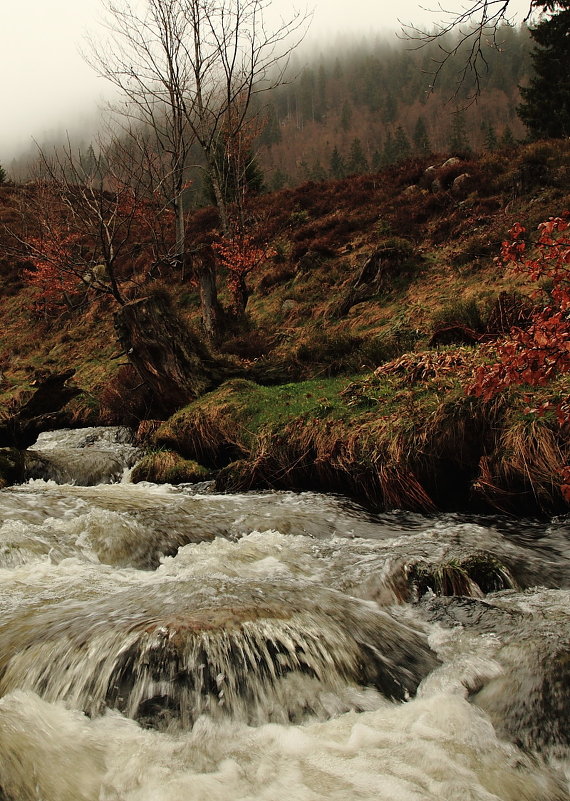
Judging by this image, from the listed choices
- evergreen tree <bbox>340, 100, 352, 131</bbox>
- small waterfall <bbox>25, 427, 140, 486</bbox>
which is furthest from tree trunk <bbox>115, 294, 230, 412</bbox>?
evergreen tree <bbox>340, 100, 352, 131</bbox>

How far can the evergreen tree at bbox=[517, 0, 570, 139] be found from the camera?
25266 mm

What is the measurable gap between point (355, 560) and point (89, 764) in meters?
2.71

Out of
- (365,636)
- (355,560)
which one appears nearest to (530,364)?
(365,636)

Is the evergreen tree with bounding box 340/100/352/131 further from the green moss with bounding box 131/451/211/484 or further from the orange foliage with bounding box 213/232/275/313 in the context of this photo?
the green moss with bounding box 131/451/211/484

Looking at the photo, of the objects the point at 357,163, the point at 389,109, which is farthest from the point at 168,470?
the point at 389,109

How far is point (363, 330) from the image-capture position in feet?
37.2

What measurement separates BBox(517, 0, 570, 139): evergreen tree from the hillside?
1121cm

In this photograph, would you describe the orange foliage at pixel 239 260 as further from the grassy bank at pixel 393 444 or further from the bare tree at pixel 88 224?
the grassy bank at pixel 393 444

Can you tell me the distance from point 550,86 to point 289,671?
108 feet

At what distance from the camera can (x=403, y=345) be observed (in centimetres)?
895

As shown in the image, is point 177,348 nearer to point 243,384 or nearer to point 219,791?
point 243,384

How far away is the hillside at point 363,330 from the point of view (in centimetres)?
552

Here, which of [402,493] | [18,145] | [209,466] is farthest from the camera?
[18,145]

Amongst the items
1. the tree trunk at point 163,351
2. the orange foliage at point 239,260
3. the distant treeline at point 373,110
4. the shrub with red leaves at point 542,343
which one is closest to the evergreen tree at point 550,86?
the orange foliage at point 239,260
